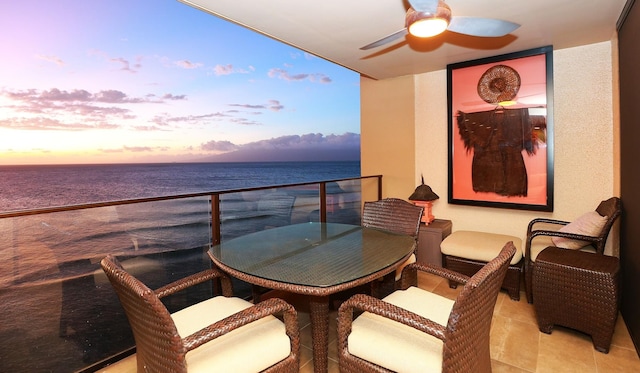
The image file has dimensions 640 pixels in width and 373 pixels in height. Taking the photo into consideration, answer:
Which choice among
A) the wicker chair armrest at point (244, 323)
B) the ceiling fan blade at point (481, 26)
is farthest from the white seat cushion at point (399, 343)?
the ceiling fan blade at point (481, 26)

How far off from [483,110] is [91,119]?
1598 centimetres

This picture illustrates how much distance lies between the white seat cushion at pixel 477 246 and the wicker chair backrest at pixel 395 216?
2.53 feet

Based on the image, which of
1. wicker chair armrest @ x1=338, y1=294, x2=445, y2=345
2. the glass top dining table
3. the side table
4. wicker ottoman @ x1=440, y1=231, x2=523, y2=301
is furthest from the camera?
the side table

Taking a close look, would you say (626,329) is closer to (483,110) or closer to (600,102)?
(600,102)

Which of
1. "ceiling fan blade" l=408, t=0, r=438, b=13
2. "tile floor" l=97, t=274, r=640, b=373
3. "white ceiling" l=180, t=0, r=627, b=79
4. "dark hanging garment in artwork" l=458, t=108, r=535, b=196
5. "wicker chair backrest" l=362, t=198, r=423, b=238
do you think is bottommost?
"tile floor" l=97, t=274, r=640, b=373

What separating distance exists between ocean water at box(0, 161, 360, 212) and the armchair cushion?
1108cm

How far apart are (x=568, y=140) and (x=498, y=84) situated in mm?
926

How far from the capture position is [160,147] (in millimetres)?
14117

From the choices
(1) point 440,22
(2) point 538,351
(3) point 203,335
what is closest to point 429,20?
(1) point 440,22

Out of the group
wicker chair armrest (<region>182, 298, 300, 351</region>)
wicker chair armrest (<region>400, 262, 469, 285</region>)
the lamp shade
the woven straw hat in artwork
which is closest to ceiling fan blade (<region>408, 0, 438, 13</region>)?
wicker chair armrest (<region>400, 262, 469, 285</region>)

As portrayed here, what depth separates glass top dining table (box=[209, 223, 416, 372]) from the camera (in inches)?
56.7

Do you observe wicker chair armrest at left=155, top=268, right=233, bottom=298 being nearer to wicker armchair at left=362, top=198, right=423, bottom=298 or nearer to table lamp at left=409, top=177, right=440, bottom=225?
wicker armchair at left=362, top=198, right=423, bottom=298

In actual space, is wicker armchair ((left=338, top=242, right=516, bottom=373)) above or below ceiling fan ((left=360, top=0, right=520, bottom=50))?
below

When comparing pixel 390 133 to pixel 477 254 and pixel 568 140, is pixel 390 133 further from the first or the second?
pixel 477 254
